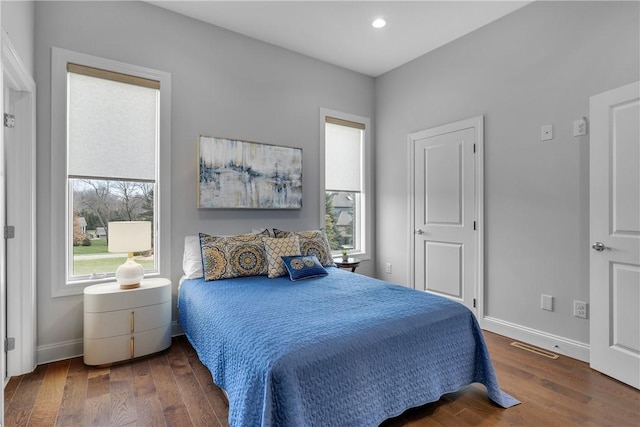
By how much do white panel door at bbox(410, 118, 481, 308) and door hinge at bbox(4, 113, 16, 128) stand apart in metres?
3.64

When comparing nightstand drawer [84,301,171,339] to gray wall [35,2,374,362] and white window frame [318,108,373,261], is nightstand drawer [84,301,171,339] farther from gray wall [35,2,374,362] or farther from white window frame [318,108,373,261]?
white window frame [318,108,373,261]

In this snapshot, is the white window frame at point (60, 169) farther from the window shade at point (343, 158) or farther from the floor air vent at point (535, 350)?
the floor air vent at point (535, 350)

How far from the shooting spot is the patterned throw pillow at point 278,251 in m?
2.91

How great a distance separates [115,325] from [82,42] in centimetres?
223

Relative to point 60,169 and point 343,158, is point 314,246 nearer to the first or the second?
point 343,158

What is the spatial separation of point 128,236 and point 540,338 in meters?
3.45

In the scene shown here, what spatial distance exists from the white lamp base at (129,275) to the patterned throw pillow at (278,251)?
1015 mm

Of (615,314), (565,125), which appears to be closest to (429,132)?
(565,125)

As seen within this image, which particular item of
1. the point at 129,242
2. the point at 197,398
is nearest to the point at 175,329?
the point at 129,242

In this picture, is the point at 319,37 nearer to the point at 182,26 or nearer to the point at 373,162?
the point at 182,26

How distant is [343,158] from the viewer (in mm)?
4309

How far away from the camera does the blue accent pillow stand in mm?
2809

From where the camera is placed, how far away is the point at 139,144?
115 inches

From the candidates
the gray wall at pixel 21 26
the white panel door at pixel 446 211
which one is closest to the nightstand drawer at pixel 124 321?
the gray wall at pixel 21 26
